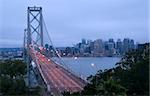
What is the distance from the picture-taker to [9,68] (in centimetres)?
1900

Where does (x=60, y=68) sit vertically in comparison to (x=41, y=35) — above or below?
below

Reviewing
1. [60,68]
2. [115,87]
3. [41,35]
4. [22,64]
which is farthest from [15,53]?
[115,87]

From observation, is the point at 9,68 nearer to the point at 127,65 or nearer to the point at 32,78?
the point at 32,78

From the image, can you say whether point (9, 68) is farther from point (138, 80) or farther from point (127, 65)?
point (138, 80)

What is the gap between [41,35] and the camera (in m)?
22.4

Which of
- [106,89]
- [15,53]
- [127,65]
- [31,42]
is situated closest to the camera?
[106,89]

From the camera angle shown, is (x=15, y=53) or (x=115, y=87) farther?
(x=15, y=53)

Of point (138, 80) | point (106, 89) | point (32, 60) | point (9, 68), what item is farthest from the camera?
point (9, 68)

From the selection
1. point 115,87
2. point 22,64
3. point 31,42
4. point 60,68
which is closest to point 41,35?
point 31,42

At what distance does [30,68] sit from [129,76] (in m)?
9.10

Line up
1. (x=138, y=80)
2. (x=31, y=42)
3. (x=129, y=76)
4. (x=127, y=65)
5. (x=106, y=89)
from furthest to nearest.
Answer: (x=31, y=42)
(x=127, y=65)
(x=129, y=76)
(x=138, y=80)
(x=106, y=89)

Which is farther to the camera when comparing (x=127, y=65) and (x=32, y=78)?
(x=32, y=78)

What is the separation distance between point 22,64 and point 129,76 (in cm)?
1143

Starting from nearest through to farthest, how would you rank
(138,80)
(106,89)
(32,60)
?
(106,89)
(138,80)
(32,60)
